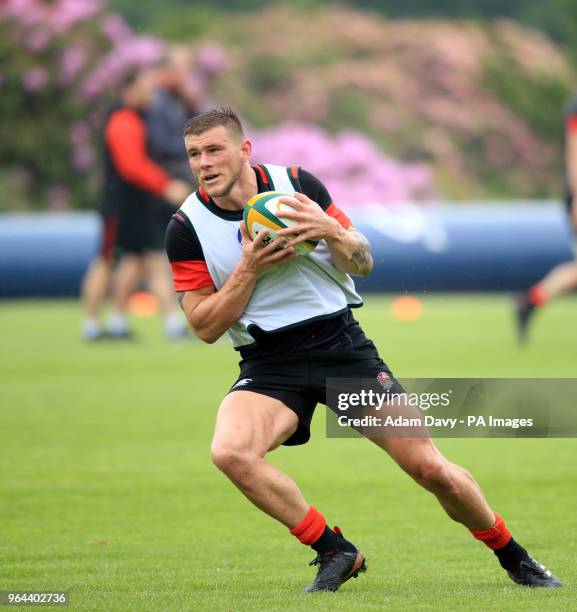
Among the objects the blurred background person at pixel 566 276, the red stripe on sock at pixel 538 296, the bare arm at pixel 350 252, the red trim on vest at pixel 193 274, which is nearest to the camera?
the bare arm at pixel 350 252

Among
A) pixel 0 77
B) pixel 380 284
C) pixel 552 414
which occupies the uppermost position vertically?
pixel 0 77

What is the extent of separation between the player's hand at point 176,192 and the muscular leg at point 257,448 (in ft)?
30.1

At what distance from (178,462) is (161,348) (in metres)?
6.20

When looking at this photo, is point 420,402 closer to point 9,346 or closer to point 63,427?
point 63,427

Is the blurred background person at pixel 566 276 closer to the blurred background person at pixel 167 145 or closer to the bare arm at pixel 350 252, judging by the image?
the blurred background person at pixel 167 145

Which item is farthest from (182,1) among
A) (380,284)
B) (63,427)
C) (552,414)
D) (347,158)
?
(552,414)

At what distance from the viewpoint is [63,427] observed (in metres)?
10.1

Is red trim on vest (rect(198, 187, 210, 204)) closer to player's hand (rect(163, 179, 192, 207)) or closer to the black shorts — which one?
the black shorts

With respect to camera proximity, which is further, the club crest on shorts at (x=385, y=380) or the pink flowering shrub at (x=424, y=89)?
the pink flowering shrub at (x=424, y=89)

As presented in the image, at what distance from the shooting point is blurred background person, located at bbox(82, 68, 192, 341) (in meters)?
15.3

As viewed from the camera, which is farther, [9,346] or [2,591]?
[9,346]

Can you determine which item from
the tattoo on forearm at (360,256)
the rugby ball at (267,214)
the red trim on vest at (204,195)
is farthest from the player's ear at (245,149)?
the tattoo on forearm at (360,256)

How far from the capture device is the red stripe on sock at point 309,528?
557 centimetres

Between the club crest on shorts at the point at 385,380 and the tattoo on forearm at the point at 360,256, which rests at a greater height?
the tattoo on forearm at the point at 360,256
